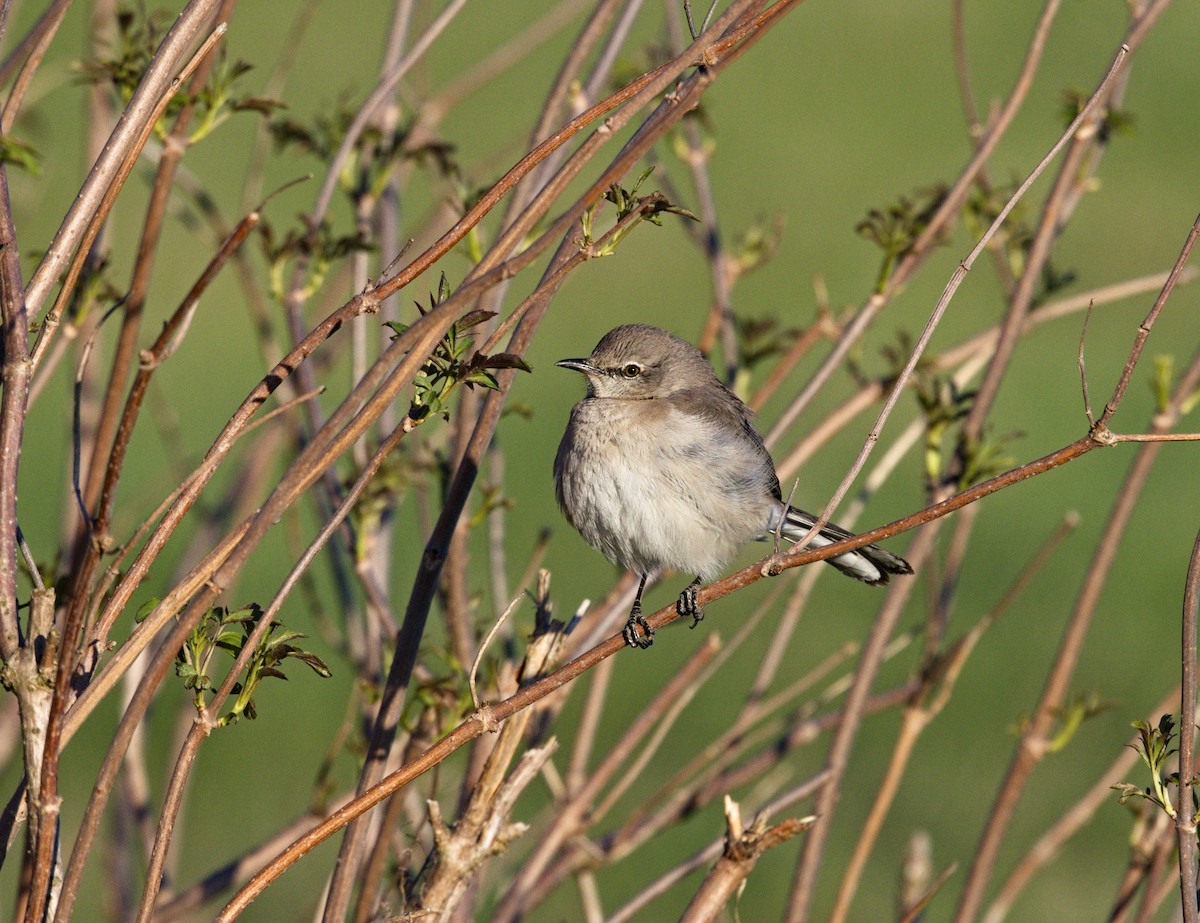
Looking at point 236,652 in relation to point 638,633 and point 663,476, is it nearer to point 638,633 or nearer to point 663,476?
point 638,633

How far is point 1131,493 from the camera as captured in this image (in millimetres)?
3578

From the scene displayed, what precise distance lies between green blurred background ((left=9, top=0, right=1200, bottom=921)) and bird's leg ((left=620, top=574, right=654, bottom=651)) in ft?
1.04

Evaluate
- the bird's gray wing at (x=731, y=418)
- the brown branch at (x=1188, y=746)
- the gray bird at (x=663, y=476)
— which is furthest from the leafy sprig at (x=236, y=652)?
the bird's gray wing at (x=731, y=418)

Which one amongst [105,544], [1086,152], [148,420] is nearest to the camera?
[105,544]

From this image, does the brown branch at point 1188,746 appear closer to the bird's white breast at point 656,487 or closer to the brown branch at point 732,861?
the brown branch at point 732,861

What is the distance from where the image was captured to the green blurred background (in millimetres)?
6914

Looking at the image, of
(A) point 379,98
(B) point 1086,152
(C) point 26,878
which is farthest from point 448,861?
(B) point 1086,152

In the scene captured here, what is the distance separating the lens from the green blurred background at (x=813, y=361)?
6914 millimetres

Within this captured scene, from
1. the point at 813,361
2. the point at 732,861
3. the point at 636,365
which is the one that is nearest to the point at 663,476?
the point at 636,365

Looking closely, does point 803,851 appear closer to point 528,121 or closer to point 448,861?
point 448,861

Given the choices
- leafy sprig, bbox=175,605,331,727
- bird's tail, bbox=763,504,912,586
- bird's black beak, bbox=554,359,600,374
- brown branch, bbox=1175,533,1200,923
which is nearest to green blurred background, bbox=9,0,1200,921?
bird's black beak, bbox=554,359,600,374

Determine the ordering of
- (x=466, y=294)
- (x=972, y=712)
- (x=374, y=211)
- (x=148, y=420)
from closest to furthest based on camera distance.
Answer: (x=466, y=294), (x=374, y=211), (x=972, y=712), (x=148, y=420)

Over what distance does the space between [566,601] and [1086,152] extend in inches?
187

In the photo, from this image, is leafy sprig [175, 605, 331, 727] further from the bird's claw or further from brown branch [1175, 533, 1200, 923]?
brown branch [1175, 533, 1200, 923]
